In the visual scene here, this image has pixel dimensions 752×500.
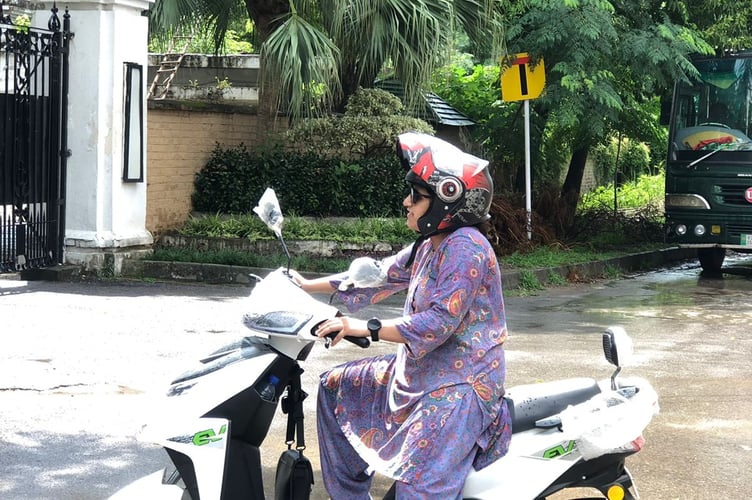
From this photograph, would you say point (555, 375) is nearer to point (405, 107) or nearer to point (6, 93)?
point (6, 93)

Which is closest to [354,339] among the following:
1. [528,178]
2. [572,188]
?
[528,178]

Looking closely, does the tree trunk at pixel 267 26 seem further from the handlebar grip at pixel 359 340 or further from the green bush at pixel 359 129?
the handlebar grip at pixel 359 340

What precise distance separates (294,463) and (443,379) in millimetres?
578

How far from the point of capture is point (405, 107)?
14.9 metres

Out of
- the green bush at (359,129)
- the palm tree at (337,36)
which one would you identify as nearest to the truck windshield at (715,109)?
the palm tree at (337,36)

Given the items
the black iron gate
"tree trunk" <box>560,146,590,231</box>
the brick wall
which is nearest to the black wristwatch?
the black iron gate

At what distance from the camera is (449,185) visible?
142 inches

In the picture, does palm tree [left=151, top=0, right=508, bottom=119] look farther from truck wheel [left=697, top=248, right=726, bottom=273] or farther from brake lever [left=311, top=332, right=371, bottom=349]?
brake lever [left=311, top=332, right=371, bottom=349]

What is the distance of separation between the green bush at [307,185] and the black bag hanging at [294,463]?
405 inches

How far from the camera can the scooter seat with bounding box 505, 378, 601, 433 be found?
3.70m

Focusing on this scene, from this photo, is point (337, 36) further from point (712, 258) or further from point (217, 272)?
point (712, 258)

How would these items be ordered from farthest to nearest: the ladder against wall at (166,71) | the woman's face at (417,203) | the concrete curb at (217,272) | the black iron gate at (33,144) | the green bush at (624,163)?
1. the green bush at (624,163)
2. the ladder against wall at (166,71)
3. the concrete curb at (217,272)
4. the black iron gate at (33,144)
5. the woman's face at (417,203)

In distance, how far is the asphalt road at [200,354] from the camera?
5.50 m

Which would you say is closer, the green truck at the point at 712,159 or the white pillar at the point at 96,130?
the white pillar at the point at 96,130
